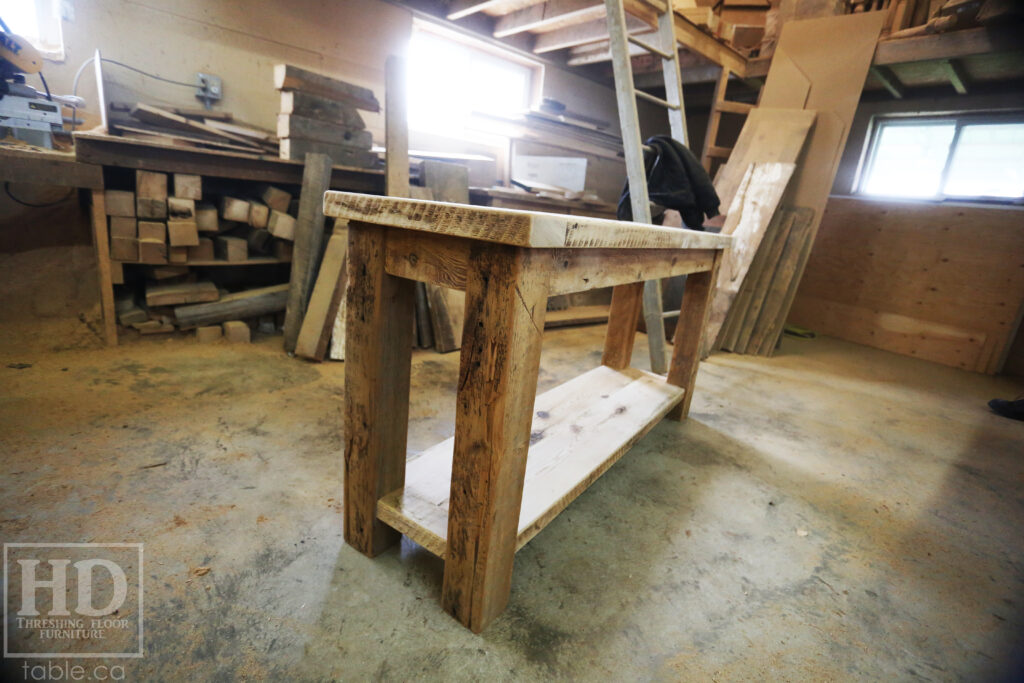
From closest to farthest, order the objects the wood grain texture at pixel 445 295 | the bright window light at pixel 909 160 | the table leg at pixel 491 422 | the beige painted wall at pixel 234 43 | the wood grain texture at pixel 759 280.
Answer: the table leg at pixel 491 422, the beige painted wall at pixel 234 43, the wood grain texture at pixel 445 295, the wood grain texture at pixel 759 280, the bright window light at pixel 909 160

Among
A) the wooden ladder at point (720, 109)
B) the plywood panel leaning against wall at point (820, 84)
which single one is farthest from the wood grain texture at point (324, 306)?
the plywood panel leaning against wall at point (820, 84)

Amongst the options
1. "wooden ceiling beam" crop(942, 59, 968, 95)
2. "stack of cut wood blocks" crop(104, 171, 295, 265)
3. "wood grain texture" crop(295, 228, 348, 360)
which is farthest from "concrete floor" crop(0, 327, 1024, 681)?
"wooden ceiling beam" crop(942, 59, 968, 95)

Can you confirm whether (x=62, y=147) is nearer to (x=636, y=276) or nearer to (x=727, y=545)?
(x=636, y=276)

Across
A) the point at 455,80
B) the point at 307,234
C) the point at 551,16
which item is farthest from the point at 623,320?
the point at 455,80

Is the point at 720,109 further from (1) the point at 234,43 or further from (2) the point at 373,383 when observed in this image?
(2) the point at 373,383

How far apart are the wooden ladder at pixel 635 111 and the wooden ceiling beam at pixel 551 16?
44.6 inches

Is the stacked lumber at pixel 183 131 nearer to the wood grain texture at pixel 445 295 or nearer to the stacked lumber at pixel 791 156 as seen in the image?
the wood grain texture at pixel 445 295

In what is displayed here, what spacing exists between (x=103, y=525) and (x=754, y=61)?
19.3ft

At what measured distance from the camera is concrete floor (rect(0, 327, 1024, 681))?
112 centimetres

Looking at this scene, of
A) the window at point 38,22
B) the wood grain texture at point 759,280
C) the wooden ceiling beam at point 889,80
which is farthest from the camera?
the wooden ceiling beam at point 889,80

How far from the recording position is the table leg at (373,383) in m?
1.18
